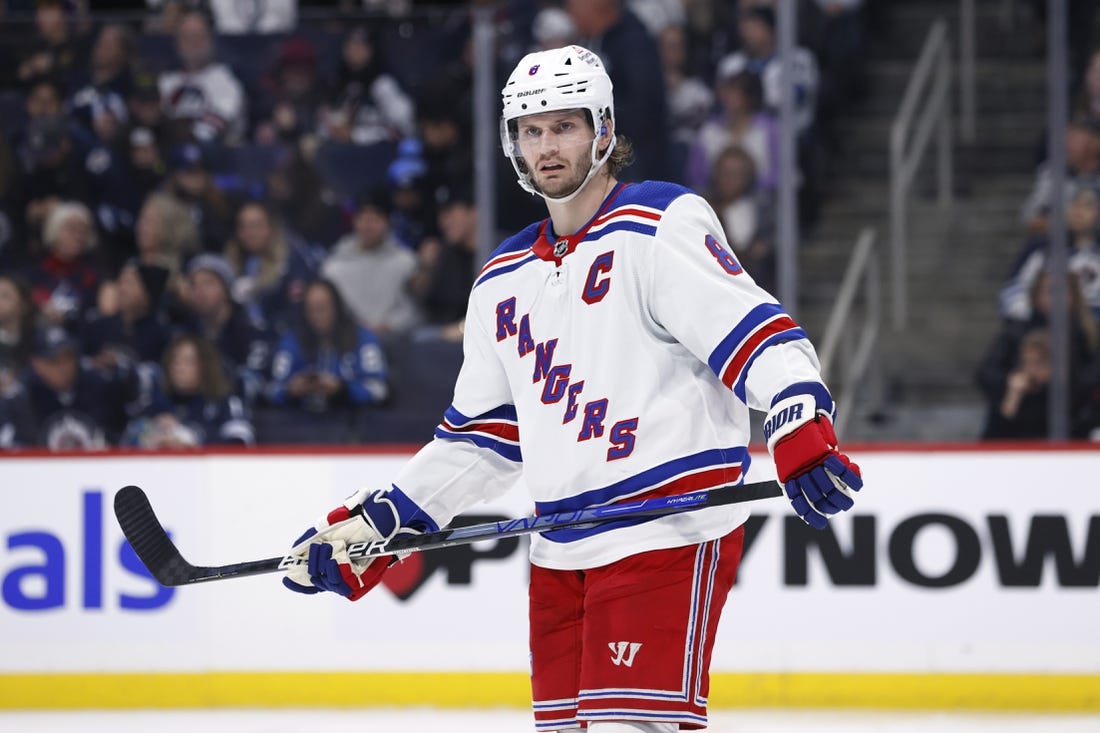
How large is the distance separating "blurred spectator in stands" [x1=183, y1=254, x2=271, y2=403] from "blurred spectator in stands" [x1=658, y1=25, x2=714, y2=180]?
1.48 m

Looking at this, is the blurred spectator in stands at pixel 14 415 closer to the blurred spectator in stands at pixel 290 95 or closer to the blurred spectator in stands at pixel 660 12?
the blurred spectator in stands at pixel 290 95

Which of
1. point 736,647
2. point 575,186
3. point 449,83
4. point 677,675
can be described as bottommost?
point 736,647

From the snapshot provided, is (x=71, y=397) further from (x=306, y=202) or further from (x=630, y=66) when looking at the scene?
(x=630, y=66)

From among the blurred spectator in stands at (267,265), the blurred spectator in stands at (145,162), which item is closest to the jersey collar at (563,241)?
the blurred spectator in stands at (267,265)

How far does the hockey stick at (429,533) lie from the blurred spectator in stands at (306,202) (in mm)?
2772

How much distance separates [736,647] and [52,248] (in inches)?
108

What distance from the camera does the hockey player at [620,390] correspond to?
222cm

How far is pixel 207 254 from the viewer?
18.4ft

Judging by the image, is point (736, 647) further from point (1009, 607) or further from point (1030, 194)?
point (1030, 194)

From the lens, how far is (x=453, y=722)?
4.35 m

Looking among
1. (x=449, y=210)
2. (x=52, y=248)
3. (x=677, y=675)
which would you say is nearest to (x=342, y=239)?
(x=449, y=210)

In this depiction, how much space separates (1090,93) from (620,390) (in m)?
3.49

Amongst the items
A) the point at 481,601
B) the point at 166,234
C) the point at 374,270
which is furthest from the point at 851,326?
the point at 166,234

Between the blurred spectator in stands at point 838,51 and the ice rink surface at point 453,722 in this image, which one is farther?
the blurred spectator in stands at point 838,51
